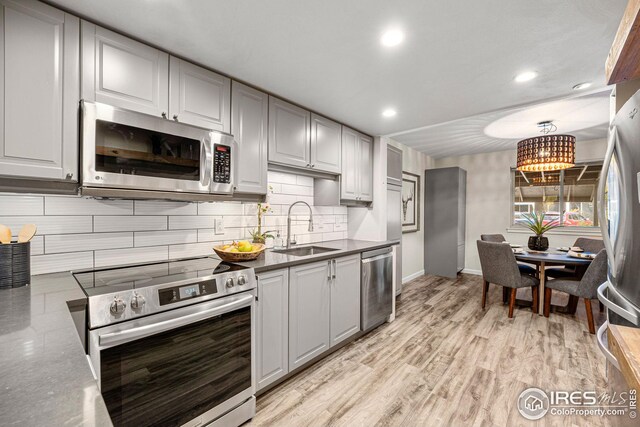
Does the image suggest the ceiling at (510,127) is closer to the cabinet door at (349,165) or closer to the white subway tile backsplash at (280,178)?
the cabinet door at (349,165)

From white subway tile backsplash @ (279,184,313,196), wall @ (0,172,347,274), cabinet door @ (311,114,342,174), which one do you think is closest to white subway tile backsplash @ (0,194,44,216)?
wall @ (0,172,347,274)

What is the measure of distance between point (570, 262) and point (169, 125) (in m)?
4.18

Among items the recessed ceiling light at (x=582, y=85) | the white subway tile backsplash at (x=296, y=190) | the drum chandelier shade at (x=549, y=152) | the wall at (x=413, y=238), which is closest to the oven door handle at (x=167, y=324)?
the white subway tile backsplash at (x=296, y=190)

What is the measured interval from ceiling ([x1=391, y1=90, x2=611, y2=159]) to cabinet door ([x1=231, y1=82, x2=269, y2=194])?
195 cm

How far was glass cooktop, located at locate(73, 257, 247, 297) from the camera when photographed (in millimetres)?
1336

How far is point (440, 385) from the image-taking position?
2092mm

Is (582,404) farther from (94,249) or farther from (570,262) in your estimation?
(94,249)

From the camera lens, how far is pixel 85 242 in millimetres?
1688

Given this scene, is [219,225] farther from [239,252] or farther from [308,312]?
[308,312]

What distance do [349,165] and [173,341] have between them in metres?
2.38

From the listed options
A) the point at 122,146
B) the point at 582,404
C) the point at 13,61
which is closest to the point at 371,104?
the point at 122,146

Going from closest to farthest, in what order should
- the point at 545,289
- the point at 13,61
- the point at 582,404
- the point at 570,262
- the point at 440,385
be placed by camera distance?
the point at 13,61 → the point at 582,404 → the point at 440,385 → the point at 570,262 → the point at 545,289

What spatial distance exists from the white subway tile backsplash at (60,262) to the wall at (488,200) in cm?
589

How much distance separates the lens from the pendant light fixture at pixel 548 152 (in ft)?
10.5
